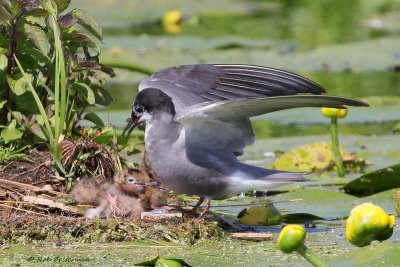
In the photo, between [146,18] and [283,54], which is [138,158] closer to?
[283,54]

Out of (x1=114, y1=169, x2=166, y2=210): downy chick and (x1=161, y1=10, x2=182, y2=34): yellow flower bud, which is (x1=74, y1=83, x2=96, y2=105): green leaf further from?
(x1=161, y1=10, x2=182, y2=34): yellow flower bud

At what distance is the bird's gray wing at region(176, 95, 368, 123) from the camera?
4.51m

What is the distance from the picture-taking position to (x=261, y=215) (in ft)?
17.4

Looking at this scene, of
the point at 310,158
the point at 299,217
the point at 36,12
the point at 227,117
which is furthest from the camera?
the point at 310,158

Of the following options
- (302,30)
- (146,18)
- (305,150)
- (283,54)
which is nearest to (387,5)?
(302,30)

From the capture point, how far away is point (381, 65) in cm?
1142

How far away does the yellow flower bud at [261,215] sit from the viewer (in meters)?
5.30

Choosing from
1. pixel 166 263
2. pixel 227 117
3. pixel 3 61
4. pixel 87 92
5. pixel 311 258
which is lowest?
pixel 166 263

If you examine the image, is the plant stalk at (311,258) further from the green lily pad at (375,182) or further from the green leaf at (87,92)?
the green lily pad at (375,182)

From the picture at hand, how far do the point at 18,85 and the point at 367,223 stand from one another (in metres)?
2.10

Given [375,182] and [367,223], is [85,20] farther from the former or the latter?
[367,223]

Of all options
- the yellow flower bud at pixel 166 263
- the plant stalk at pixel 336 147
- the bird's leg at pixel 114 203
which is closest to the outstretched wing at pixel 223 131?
the bird's leg at pixel 114 203

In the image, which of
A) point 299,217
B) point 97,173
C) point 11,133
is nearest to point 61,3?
point 11,133

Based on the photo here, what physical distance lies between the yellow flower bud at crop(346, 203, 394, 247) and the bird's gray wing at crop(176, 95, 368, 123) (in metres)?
0.60
